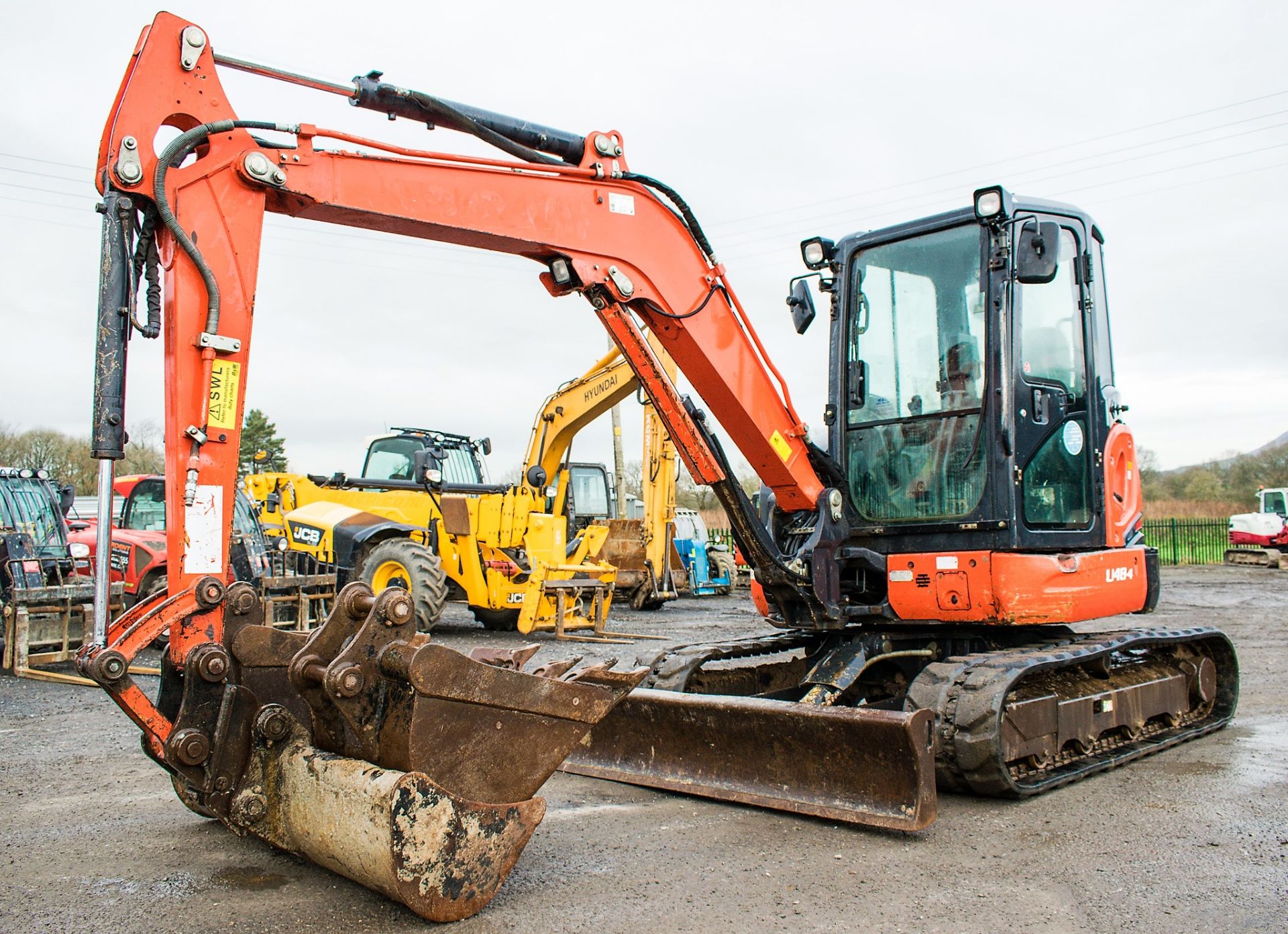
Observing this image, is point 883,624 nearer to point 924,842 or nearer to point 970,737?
point 970,737

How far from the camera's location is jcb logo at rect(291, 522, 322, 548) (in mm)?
12344

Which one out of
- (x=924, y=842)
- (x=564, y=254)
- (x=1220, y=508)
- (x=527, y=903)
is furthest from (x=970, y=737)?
(x=1220, y=508)

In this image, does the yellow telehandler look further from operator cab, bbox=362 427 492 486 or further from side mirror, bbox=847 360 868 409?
side mirror, bbox=847 360 868 409

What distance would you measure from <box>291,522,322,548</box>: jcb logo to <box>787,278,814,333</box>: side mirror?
310 inches

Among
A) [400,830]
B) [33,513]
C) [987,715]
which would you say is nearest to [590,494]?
[33,513]

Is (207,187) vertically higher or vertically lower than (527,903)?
higher

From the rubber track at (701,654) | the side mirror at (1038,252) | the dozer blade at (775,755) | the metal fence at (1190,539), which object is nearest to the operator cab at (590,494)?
the metal fence at (1190,539)

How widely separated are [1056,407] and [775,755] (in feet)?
8.08

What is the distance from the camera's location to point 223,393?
3.81m

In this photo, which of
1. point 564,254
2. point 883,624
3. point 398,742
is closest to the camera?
point 398,742

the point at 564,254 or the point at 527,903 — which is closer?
the point at 527,903

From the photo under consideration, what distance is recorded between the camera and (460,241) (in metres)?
4.59

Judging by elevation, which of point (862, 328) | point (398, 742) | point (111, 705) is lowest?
point (111, 705)

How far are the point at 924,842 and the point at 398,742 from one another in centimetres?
222
